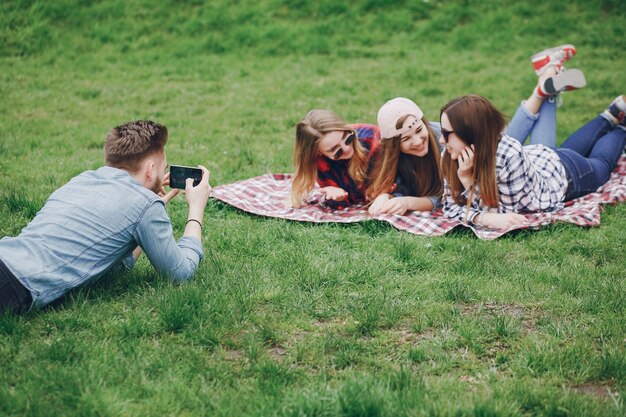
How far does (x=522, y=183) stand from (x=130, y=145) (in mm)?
3670

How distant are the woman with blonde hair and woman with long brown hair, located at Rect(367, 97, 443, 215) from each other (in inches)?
8.4

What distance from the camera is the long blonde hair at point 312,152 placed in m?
6.56

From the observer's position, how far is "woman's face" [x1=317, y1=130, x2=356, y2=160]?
6551 mm

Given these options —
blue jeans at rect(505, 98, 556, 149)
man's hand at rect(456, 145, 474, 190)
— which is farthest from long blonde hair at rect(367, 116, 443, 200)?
blue jeans at rect(505, 98, 556, 149)

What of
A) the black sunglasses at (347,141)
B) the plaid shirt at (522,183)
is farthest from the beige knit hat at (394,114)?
A: the plaid shirt at (522,183)

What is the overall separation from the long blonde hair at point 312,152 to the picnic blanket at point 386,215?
256 millimetres

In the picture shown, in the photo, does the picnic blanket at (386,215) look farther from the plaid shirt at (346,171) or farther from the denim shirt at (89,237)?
the denim shirt at (89,237)

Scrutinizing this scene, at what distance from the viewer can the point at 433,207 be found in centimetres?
680

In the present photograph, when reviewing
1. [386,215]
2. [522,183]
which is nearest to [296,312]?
[386,215]

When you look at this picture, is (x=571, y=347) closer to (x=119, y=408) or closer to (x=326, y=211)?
(x=119, y=408)

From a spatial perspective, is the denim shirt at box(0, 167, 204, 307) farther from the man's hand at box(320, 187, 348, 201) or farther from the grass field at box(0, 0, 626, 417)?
the man's hand at box(320, 187, 348, 201)

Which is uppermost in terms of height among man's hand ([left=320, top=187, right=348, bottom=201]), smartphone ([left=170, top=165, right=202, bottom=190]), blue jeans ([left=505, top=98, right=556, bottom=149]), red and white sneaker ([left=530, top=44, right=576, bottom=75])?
red and white sneaker ([left=530, top=44, right=576, bottom=75])

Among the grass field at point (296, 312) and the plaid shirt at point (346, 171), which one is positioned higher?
the plaid shirt at point (346, 171)

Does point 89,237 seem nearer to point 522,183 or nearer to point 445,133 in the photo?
point 445,133
